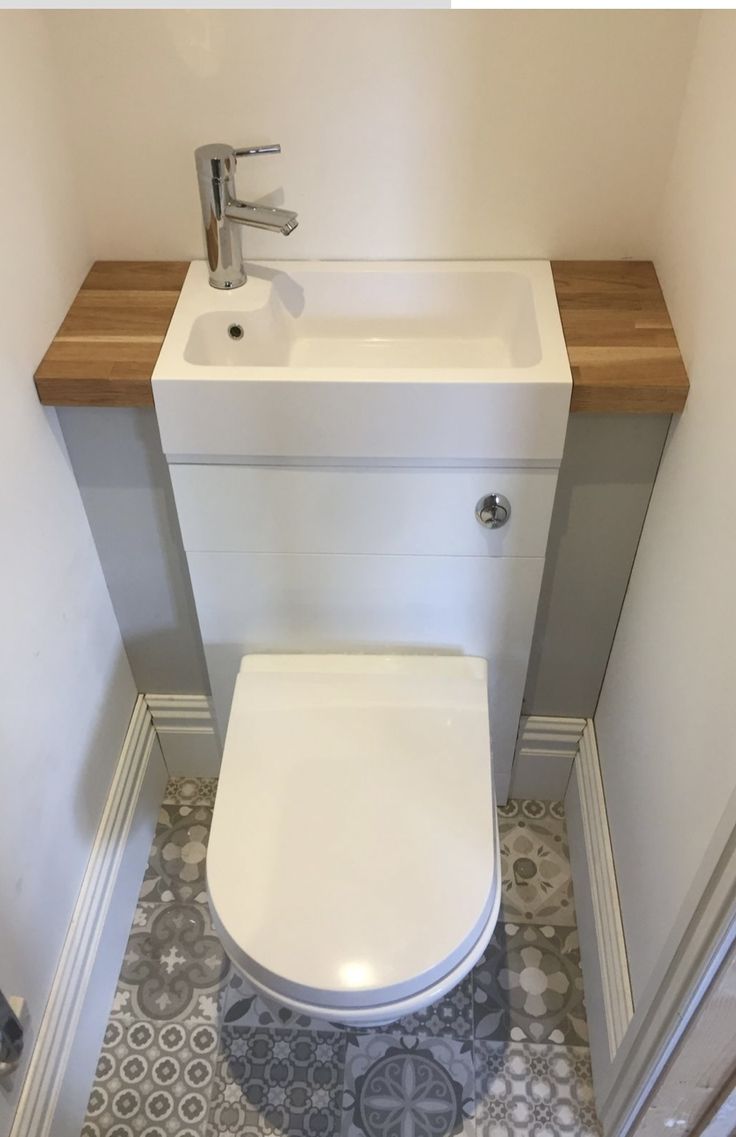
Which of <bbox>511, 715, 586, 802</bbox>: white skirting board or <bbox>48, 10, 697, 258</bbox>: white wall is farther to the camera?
<bbox>511, 715, 586, 802</bbox>: white skirting board

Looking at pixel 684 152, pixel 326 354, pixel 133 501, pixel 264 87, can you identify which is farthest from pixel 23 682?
pixel 684 152

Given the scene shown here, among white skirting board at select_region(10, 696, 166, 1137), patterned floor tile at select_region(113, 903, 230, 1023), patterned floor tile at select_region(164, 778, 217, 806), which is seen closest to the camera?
white skirting board at select_region(10, 696, 166, 1137)

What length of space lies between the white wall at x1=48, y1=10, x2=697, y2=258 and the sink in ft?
0.17

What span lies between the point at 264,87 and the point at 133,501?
569 millimetres

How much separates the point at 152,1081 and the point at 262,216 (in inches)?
48.3

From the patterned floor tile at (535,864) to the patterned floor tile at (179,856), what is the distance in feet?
1.71

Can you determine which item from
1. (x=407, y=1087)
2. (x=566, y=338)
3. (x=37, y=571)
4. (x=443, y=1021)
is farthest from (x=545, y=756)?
(x=37, y=571)

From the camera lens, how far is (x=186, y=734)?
1.64 metres

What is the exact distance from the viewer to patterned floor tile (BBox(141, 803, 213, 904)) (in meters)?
1.56

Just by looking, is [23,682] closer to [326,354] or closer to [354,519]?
[354,519]

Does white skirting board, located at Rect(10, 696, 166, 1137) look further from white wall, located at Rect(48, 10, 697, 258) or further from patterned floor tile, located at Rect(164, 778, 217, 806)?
white wall, located at Rect(48, 10, 697, 258)

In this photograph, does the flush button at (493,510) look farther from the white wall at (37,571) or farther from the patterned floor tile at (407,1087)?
the patterned floor tile at (407,1087)

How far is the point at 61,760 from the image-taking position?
4.13 ft

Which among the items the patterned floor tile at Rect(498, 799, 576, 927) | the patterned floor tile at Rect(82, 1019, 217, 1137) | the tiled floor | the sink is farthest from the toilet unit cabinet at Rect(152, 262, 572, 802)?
the patterned floor tile at Rect(82, 1019, 217, 1137)
